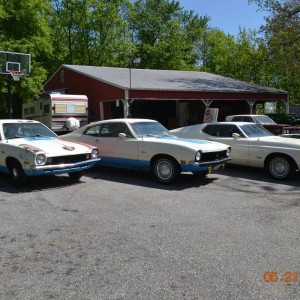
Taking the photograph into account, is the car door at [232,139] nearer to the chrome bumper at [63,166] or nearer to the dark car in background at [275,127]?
the chrome bumper at [63,166]

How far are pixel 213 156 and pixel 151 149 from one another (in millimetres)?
1372

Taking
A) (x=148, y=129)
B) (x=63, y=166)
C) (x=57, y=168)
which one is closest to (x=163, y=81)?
(x=148, y=129)

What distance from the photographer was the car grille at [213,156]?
8.23 m

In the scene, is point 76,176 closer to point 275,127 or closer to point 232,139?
point 232,139

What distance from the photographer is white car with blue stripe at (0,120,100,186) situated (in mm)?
7582

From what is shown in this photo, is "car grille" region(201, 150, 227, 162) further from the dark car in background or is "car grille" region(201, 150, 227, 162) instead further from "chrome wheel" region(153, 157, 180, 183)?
the dark car in background

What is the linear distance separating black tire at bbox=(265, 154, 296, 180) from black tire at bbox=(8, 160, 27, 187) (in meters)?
5.56

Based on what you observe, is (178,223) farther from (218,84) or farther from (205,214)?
(218,84)

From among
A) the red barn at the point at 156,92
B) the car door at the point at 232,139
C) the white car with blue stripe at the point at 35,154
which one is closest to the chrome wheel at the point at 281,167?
the car door at the point at 232,139

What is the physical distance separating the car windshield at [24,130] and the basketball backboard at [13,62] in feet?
34.1

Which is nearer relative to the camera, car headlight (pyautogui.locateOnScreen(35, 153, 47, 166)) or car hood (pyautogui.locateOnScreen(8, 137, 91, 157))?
car headlight (pyautogui.locateOnScreen(35, 153, 47, 166))

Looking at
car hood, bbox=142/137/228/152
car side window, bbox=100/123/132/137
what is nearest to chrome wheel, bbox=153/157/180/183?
car hood, bbox=142/137/228/152

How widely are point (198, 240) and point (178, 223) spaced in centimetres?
76

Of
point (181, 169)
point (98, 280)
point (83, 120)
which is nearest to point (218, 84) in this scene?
point (83, 120)
